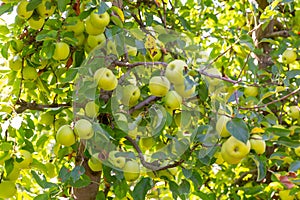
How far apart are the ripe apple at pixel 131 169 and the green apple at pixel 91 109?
14 centimetres

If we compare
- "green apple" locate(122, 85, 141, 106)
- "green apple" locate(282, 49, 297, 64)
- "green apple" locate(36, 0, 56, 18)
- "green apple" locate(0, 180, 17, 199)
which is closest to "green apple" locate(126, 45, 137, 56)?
"green apple" locate(122, 85, 141, 106)

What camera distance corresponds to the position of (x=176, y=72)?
1036mm

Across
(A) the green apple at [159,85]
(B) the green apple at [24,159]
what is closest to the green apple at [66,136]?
(B) the green apple at [24,159]

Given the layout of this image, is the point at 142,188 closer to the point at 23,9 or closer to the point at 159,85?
the point at 159,85

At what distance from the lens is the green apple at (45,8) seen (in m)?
1.15

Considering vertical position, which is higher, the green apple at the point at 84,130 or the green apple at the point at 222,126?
the green apple at the point at 222,126

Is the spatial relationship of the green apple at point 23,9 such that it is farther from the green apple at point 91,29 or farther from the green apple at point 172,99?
the green apple at point 172,99

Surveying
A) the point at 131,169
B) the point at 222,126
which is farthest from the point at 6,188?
the point at 222,126

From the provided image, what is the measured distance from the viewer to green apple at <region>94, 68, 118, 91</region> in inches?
42.3

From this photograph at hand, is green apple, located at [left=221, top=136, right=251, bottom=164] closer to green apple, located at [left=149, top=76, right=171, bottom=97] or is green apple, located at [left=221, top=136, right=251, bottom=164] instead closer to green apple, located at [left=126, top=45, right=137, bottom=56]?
green apple, located at [left=149, top=76, right=171, bottom=97]

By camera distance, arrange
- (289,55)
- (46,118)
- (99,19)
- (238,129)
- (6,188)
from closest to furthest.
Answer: (238,129), (99,19), (6,188), (46,118), (289,55)

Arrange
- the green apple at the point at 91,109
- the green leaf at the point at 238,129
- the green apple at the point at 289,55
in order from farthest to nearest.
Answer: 1. the green apple at the point at 289,55
2. the green apple at the point at 91,109
3. the green leaf at the point at 238,129

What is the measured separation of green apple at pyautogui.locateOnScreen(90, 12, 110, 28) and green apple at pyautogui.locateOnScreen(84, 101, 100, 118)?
0.19 meters

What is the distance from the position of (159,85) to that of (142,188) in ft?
0.87
